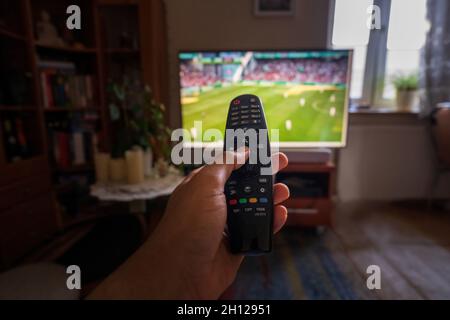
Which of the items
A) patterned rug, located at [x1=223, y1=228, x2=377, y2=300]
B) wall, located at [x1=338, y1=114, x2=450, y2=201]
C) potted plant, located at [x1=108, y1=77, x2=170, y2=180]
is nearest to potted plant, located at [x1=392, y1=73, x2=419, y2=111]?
wall, located at [x1=338, y1=114, x2=450, y2=201]

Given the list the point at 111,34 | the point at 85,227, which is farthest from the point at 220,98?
the point at 111,34

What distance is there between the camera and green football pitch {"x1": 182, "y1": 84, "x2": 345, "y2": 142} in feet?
1.05

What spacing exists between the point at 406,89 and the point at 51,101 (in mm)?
1745

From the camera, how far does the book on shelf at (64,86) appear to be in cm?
110

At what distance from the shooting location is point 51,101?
1125 millimetres

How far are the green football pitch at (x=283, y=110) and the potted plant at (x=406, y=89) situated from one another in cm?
95

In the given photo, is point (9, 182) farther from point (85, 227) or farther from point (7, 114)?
point (85, 227)

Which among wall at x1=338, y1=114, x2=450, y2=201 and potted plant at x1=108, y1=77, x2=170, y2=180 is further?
wall at x1=338, y1=114, x2=450, y2=201

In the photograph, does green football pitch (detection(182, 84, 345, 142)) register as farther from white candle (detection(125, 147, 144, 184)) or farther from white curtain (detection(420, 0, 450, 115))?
white curtain (detection(420, 0, 450, 115))

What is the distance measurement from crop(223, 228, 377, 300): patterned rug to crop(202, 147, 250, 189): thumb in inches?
16.9

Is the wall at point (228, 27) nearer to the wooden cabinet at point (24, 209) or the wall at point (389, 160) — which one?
the wooden cabinet at point (24, 209)

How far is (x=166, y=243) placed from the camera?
0.25 meters

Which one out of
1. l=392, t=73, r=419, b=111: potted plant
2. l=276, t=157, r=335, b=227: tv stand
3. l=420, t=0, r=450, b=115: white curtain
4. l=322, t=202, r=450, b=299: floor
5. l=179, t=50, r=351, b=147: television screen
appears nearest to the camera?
l=179, t=50, r=351, b=147: television screen
